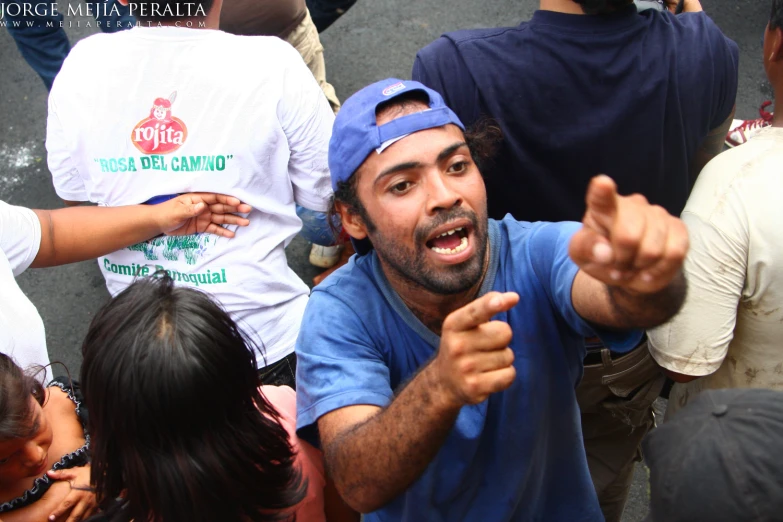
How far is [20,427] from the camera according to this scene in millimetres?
1680

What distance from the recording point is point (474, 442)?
1606 mm

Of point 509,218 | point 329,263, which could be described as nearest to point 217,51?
point 509,218

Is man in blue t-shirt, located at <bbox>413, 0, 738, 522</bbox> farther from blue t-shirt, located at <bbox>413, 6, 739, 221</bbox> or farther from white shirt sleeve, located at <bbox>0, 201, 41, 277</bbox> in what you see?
white shirt sleeve, located at <bbox>0, 201, 41, 277</bbox>

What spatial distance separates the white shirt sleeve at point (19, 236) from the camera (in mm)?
2133

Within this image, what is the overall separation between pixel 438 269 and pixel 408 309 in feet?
0.43

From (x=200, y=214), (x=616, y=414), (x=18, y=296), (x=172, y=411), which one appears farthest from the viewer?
(x=616, y=414)

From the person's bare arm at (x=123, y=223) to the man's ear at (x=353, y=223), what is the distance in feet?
1.63

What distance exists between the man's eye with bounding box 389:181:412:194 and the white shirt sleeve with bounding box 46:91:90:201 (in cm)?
113

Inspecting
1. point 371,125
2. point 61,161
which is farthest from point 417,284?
point 61,161

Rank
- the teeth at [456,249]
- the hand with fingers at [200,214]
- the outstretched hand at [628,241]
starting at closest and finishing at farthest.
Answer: the outstretched hand at [628,241]
the teeth at [456,249]
the hand with fingers at [200,214]

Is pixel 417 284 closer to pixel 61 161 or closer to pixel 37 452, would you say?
pixel 37 452

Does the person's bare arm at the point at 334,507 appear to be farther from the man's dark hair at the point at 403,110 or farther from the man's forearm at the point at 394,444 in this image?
the man's dark hair at the point at 403,110

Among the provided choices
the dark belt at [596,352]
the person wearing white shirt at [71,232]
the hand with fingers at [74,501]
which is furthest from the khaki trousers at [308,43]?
the hand with fingers at [74,501]

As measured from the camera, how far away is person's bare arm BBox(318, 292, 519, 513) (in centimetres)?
126
